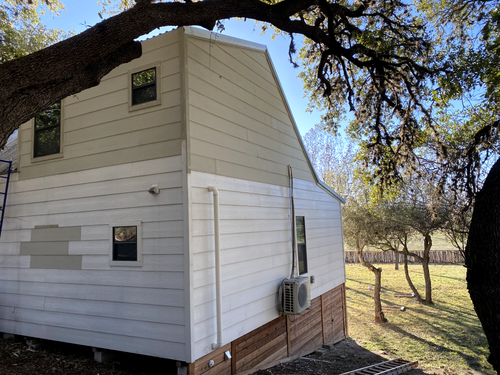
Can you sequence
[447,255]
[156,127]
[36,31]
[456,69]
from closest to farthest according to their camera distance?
[156,127] → [456,69] → [36,31] → [447,255]

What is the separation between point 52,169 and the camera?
576 centimetres

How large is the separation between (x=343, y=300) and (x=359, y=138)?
4.90 meters

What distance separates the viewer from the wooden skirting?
16.3 ft

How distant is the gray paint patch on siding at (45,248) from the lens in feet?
18.1

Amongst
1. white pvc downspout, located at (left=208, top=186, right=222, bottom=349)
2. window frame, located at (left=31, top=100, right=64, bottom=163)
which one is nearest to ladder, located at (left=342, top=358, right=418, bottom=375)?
white pvc downspout, located at (left=208, top=186, right=222, bottom=349)

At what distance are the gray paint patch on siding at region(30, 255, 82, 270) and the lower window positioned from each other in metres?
0.73

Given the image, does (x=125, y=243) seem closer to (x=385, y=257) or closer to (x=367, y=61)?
(x=367, y=61)

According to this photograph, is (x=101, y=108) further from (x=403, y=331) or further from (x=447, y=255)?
(x=447, y=255)

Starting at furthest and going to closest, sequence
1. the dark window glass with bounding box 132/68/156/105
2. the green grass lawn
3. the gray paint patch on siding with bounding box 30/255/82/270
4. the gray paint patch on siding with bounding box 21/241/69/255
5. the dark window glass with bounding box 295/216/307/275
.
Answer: the green grass lawn → the dark window glass with bounding box 295/216/307/275 → the gray paint patch on siding with bounding box 21/241/69/255 → the gray paint patch on siding with bounding box 30/255/82/270 → the dark window glass with bounding box 132/68/156/105

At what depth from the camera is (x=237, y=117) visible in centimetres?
604

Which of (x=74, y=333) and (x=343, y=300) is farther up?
(x=74, y=333)

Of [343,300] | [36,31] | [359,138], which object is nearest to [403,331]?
[343,300]

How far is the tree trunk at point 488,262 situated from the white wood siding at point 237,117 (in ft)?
11.2

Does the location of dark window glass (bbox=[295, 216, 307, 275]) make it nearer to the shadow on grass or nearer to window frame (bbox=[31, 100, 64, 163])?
window frame (bbox=[31, 100, 64, 163])
